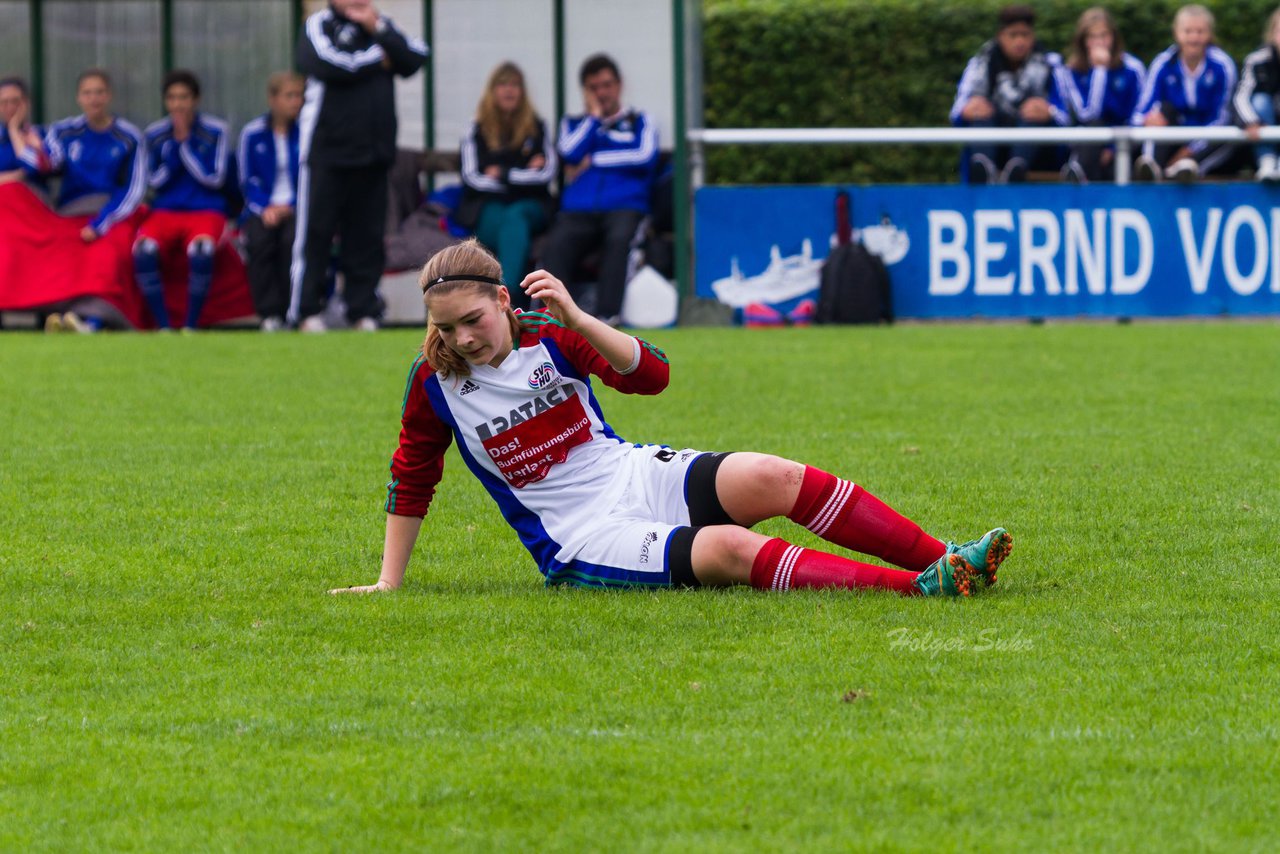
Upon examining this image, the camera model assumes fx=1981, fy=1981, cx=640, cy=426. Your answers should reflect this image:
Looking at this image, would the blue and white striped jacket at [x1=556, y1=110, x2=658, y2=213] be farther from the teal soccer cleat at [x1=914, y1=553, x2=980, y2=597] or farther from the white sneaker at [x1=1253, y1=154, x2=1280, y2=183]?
the teal soccer cleat at [x1=914, y1=553, x2=980, y2=597]

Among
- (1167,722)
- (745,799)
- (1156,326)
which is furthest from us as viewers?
(1156,326)

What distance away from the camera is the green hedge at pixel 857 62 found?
20781 millimetres

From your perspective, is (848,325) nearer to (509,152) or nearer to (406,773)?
(509,152)

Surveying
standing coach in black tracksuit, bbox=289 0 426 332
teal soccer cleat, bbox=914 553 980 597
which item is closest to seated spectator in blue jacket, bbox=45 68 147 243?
standing coach in black tracksuit, bbox=289 0 426 332

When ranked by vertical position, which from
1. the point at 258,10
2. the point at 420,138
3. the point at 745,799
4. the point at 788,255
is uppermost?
the point at 258,10

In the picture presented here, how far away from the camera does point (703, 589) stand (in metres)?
5.46

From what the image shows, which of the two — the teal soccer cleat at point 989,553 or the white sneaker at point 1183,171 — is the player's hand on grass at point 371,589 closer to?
the teal soccer cleat at point 989,553

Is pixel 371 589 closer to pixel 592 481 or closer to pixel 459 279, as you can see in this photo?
pixel 592 481

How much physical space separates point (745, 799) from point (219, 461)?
508 cm

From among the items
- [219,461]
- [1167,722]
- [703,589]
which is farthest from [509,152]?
[1167,722]

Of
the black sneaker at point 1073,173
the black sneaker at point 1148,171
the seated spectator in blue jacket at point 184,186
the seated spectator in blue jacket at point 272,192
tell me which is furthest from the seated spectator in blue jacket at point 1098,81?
the seated spectator in blue jacket at point 184,186

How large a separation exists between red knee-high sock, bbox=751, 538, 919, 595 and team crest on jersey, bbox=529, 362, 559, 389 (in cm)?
76

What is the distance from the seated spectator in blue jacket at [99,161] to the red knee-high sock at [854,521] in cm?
1133

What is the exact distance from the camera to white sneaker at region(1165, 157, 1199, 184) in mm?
15070
